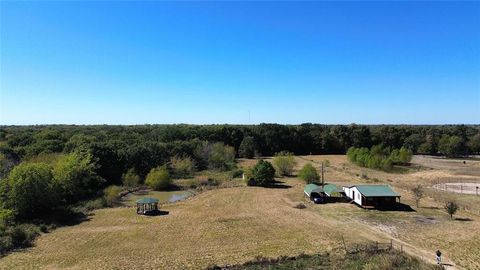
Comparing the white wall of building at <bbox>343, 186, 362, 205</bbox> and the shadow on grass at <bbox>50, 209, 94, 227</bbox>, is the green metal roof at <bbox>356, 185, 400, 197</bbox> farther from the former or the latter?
the shadow on grass at <bbox>50, 209, 94, 227</bbox>

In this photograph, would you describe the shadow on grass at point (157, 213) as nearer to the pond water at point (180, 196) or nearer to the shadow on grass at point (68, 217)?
the shadow on grass at point (68, 217)

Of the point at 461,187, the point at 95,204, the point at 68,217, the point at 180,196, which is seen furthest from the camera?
the point at 461,187

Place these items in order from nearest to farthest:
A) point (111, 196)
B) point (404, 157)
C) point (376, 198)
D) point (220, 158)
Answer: point (376, 198) → point (111, 196) → point (220, 158) → point (404, 157)

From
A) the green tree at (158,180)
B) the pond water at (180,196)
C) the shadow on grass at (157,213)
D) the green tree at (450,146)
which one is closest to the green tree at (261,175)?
the pond water at (180,196)

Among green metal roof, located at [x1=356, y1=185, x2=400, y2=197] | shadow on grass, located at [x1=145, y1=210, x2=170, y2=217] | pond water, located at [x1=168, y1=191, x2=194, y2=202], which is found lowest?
pond water, located at [x1=168, y1=191, x2=194, y2=202]

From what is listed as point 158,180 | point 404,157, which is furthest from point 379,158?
point 158,180

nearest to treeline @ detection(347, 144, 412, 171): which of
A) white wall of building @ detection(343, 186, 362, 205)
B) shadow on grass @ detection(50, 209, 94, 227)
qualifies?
white wall of building @ detection(343, 186, 362, 205)

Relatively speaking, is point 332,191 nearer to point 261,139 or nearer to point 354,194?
point 354,194
